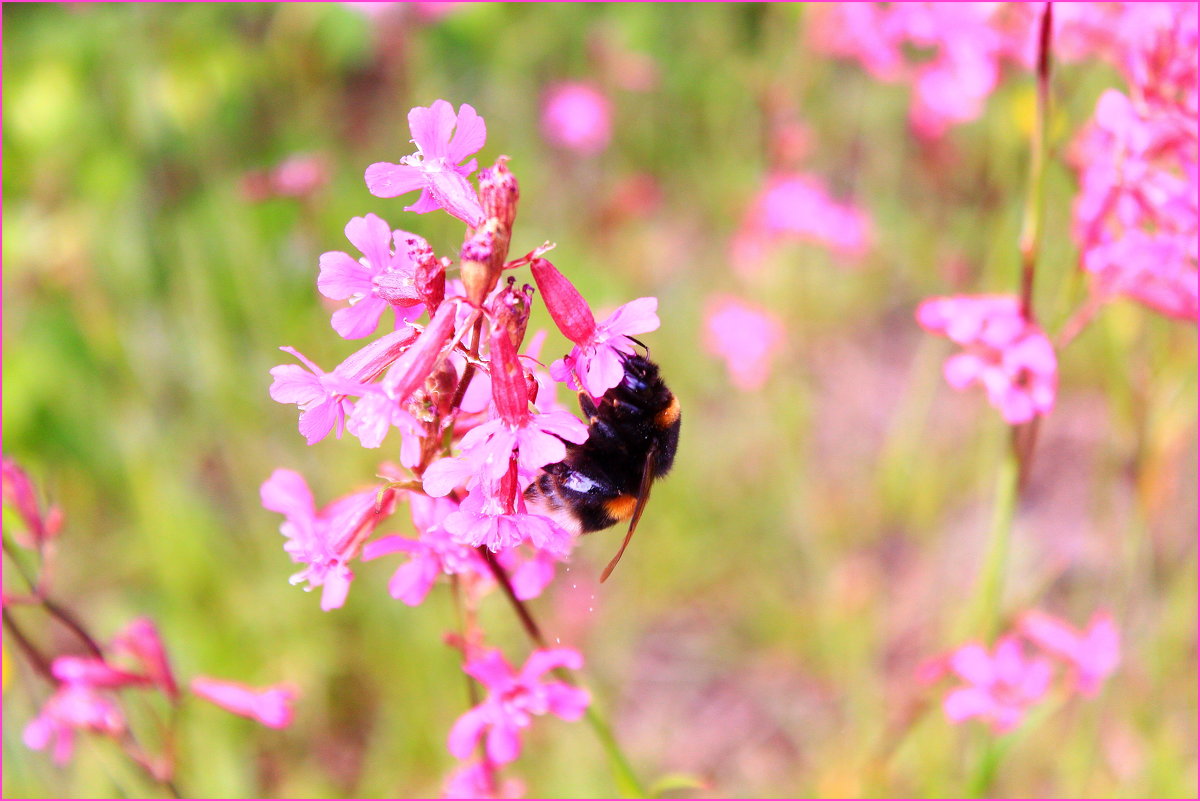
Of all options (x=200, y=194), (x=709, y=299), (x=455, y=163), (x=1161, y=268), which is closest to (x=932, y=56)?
(x=709, y=299)

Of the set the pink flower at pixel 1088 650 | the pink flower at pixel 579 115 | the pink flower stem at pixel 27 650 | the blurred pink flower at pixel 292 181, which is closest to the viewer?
the pink flower stem at pixel 27 650

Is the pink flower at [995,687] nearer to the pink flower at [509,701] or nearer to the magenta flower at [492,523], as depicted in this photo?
the pink flower at [509,701]

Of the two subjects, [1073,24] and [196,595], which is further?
[196,595]

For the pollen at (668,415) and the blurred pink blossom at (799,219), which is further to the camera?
the blurred pink blossom at (799,219)

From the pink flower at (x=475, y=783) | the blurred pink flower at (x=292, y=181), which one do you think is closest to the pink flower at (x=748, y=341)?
the blurred pink flower at (x=292, y=181)

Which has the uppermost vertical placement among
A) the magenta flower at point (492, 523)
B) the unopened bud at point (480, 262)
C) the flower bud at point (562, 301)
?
the unopened bud at point (480, 262)

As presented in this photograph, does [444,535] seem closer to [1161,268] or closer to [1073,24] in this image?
[1161,268]

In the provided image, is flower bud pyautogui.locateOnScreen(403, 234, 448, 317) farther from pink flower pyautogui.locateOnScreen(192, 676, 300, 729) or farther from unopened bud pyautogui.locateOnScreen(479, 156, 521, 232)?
pink flower pyautogui.locateOnScreen(192, 676, 300, 729)
